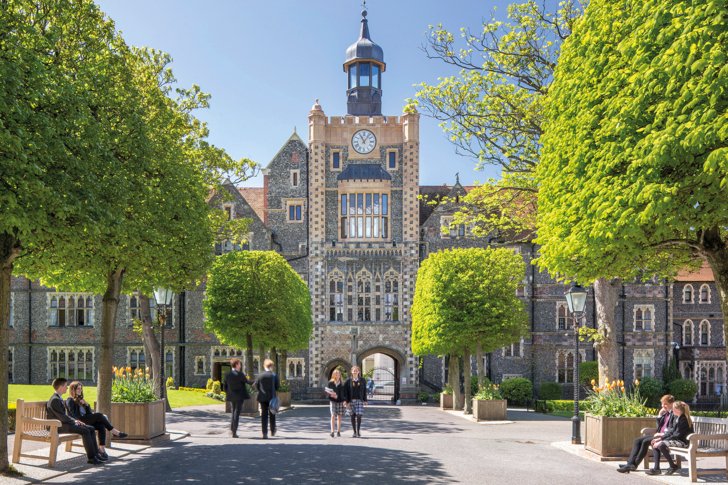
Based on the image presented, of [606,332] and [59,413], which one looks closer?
[59,413]

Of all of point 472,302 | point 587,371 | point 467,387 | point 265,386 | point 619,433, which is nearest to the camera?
point 619,433

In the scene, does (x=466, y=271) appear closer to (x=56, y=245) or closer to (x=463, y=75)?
(x=463, y=75)

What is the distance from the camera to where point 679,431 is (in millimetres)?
13023

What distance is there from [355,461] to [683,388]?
39.3 m

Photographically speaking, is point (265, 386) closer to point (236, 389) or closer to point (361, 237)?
point (236, 389)

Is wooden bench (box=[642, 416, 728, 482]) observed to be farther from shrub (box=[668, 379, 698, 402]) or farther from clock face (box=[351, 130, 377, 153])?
clock face (box=[351, 130, 377, 153])

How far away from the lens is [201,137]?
31.0m

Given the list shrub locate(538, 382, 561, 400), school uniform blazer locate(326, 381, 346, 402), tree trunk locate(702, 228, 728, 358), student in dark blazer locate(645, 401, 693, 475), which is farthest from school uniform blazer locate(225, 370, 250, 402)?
shrub locate(538, 382, 561, 400)

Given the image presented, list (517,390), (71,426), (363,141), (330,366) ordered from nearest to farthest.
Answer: (71,426)
(517,390)
(330,366)
(363,141)

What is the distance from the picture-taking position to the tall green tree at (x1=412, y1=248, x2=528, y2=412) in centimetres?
3244

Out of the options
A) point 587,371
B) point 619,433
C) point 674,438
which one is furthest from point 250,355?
point 587,371

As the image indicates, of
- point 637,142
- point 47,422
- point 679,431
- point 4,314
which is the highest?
point 637,142

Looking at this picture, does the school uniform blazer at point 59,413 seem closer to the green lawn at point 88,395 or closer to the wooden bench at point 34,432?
the wooden bench at point 34,432

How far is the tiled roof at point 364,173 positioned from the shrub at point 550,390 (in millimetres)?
17947
